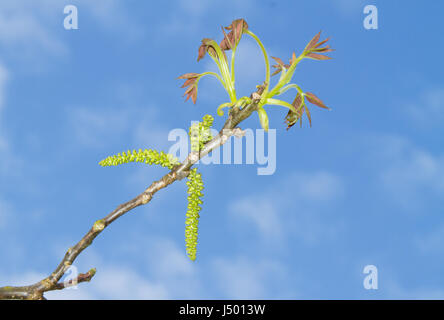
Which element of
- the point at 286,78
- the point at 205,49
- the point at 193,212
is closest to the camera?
the point at 193,212

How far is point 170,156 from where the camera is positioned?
2.54 metres

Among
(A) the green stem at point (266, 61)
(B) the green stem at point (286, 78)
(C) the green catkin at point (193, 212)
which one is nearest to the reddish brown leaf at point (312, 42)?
(B) the green stem at point (286, 78)

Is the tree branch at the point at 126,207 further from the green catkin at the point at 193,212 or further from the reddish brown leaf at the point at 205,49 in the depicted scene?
the reddish brown leaf at the point at 205,49

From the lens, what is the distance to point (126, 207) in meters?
2.52

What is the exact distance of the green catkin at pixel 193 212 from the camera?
250 cm

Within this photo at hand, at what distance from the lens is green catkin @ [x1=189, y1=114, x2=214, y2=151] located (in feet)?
8.21

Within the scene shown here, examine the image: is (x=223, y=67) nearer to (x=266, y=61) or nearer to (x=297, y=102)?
(x=266, y=61)

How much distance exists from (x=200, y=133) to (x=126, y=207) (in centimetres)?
65

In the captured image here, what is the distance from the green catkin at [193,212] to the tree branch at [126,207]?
0.07 m

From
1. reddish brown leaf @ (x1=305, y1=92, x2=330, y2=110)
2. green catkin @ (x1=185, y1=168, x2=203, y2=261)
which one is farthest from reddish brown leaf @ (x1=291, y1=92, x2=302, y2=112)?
green catkin @ (x1=185, y1=168, x2=203, y2=261)

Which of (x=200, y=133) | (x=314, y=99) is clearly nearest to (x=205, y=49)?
(x=200, y=133)
